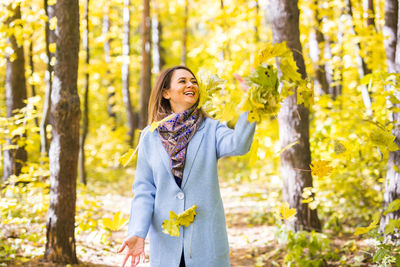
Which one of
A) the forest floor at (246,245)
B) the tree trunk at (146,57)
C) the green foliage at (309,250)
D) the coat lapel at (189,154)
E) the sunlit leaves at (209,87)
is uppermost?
the tree trunk at (146,57)

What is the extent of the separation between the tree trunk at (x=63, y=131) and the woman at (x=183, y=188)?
6.20 ft

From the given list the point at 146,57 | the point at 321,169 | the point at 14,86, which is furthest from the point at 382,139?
the point at 146,57

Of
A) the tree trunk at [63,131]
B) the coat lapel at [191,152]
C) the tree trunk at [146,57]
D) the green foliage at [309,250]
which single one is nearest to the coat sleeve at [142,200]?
the coat lapel at [191,152]

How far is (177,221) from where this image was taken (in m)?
1.78

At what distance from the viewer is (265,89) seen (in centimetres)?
135

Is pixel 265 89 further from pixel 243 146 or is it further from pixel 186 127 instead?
pixel 186 127

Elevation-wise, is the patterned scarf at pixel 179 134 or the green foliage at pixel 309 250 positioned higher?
the patterned scarf at pixel 179 134

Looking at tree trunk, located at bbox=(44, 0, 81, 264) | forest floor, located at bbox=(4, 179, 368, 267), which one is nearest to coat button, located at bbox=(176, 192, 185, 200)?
forest floor, located at bbox=(4, 179, 368, 267)

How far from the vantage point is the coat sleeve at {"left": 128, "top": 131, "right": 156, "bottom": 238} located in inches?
74.8

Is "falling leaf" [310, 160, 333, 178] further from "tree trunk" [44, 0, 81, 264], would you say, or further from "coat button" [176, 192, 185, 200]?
"tree trunk" [44, 0, 81, 264]

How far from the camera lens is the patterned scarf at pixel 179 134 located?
1.90 metres

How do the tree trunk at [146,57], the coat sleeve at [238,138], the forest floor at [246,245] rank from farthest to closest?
the tree trunk at [146,57] → the forest floor at [246,245] → the coat sleeve at [238,138]

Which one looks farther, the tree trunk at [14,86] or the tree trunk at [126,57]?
the tree trunk at [126,57]

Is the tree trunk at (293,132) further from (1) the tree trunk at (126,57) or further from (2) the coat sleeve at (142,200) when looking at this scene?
(1) the tree trunk at (126,57)
